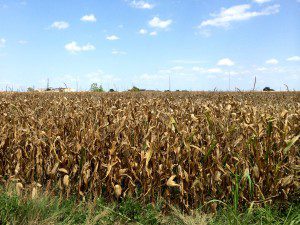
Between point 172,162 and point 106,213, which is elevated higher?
point 172,162

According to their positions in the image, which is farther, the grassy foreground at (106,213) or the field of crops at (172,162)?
the field of crops at (172,162)

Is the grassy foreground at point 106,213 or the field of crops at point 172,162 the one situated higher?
the field of crops at point 172,162

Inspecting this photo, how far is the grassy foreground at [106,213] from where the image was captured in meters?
4.26

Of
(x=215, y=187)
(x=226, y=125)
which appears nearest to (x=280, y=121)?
(x=226, y=125)

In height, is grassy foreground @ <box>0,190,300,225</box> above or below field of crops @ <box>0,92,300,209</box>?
below

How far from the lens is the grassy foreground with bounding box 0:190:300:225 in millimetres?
4258

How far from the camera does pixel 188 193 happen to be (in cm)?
477

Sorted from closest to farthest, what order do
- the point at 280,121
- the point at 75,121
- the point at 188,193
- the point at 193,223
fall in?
the point at 193,223, the point at 188,193, the point at 280,121, the point at 75,121

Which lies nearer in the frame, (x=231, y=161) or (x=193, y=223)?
(x=193, y=223)

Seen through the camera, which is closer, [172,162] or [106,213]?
[106,213]

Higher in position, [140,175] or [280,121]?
[280,121]

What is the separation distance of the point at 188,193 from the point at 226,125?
4.31ft

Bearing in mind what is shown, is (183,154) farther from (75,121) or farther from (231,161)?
(75,121)

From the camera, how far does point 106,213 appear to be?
4.46m
